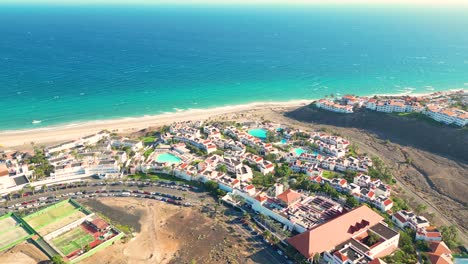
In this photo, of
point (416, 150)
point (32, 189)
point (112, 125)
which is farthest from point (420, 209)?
point (112, 125)

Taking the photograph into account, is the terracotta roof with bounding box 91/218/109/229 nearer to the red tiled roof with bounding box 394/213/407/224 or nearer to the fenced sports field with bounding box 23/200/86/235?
the fenced sports field with bounding box 23/200/86/235

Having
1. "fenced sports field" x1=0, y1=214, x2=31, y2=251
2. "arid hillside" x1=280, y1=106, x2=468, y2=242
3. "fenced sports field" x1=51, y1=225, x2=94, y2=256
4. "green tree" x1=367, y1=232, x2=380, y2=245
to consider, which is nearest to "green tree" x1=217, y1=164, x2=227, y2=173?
"fenced sports field" x1=51, y1=225, x2=94, y2=256

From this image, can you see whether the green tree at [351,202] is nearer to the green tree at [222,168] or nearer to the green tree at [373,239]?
the green tree at [373,239]

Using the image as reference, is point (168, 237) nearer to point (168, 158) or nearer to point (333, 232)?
point (333, 232)

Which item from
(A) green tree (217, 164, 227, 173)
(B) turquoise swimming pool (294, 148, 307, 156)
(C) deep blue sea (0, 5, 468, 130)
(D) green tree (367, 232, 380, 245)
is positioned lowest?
(D) green tree (367, 232, 380, 245)

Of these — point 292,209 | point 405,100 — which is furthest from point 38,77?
point 405,100

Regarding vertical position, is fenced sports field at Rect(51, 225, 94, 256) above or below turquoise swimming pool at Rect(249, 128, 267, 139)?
below
